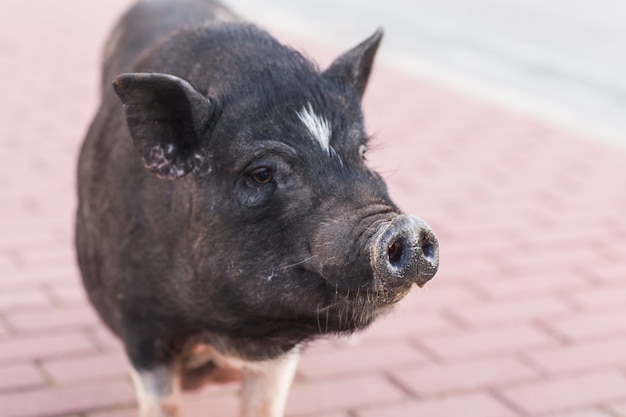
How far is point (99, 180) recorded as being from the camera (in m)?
3.20

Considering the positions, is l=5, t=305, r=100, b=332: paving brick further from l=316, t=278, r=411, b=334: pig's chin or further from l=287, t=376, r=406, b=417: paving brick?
l=316, t=278, r=411, b=334: pig's chin

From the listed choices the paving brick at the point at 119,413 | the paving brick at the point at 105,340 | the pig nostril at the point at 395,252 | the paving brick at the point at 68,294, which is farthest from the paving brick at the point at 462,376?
the pig nostril at the point at 395,252

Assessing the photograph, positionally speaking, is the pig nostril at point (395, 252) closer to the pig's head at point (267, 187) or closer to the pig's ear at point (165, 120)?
the pig's head at point (267, 187)

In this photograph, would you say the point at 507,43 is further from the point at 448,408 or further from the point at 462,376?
the point at 448,408

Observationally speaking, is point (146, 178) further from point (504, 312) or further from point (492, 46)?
point (492, 46)

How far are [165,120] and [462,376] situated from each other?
5.29 ft

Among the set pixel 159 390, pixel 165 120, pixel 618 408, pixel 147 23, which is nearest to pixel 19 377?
pixel 159 390

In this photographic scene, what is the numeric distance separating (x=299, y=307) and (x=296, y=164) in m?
0.33

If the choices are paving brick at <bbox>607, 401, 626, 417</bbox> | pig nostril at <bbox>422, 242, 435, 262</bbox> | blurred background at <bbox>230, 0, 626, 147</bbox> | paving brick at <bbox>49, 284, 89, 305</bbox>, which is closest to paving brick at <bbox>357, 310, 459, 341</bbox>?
paving brick at <bbox>607, 401, 626, 417</bbox>

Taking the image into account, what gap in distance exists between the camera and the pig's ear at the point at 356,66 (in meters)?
2.91

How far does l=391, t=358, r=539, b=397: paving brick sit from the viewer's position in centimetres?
374

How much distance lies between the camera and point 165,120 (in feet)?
8.86

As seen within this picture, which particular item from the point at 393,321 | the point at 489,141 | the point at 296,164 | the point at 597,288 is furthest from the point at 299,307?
the point at 489,141

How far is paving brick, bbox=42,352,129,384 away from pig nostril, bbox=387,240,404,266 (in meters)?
1.74
